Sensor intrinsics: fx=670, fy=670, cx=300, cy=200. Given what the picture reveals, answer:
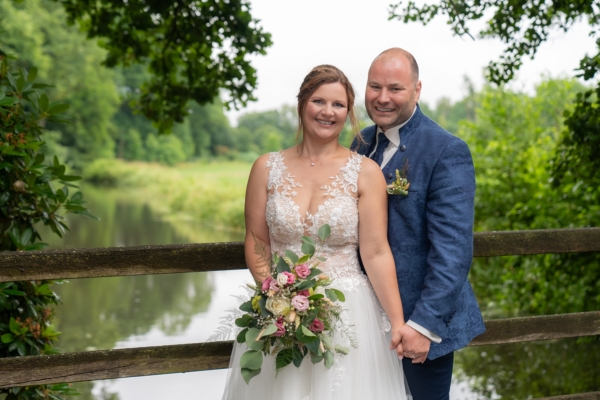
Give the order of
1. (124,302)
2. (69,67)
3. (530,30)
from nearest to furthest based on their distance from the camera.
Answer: (530,30)
(124,302)
(69,67)

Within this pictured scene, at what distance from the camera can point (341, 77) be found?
277cm

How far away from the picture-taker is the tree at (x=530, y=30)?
16.4ft

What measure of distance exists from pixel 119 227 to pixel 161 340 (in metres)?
11.9

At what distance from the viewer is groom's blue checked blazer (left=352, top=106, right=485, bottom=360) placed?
2.61 metres

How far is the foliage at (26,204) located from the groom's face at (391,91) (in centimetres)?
175

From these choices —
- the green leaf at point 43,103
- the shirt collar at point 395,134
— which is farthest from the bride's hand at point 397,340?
the green leaf at point 43,103

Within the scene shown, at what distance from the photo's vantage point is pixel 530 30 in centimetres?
518

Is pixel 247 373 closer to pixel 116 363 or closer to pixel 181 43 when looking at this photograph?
pixel 116 363

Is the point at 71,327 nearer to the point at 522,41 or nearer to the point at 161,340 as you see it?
the point at 161,340

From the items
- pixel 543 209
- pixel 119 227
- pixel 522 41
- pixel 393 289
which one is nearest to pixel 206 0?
pixel 522 41

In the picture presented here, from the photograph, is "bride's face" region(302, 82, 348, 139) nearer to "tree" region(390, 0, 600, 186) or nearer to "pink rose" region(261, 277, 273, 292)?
"pink rose" region(261, 277, 273, 292)

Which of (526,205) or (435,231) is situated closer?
(435,231)

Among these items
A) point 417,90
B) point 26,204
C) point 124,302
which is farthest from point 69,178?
point 124,302

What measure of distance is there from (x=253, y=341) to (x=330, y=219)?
58 cm
